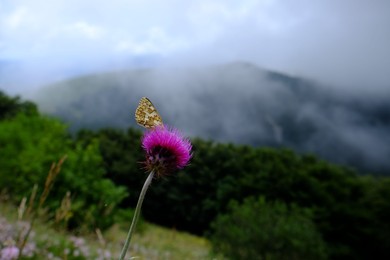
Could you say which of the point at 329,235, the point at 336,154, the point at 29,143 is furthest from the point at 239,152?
the point at 336,154

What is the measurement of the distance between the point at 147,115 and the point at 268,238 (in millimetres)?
13246

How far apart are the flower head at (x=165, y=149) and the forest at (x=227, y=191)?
9.10m

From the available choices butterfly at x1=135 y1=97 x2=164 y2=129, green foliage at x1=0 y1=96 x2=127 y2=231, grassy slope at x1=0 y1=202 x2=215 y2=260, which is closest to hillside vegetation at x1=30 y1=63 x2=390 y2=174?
green foliage at x1=0 y1=96 x2=127 y2=231

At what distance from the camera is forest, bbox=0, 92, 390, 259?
40.0 ft

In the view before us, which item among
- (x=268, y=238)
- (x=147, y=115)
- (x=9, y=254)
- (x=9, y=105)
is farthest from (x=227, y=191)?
(x=147, y=115)

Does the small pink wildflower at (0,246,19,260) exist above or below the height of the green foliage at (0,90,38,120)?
below

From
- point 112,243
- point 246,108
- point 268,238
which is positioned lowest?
point 112,243

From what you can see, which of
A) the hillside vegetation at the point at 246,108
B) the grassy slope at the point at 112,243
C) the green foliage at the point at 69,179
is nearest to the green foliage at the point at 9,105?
the hillside vegetation at the point at 246,108

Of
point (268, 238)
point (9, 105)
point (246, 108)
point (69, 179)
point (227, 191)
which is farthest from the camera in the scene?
point (246, 108)

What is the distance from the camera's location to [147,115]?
150 centimetres

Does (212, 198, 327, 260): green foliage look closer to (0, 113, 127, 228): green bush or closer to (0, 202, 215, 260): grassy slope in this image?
(0, 202, 215, 260): grassy slope

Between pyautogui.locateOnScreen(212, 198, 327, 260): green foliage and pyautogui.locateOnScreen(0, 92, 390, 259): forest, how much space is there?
0.03 m

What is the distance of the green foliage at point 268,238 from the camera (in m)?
14.0

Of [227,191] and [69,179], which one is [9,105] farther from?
[69,179]
